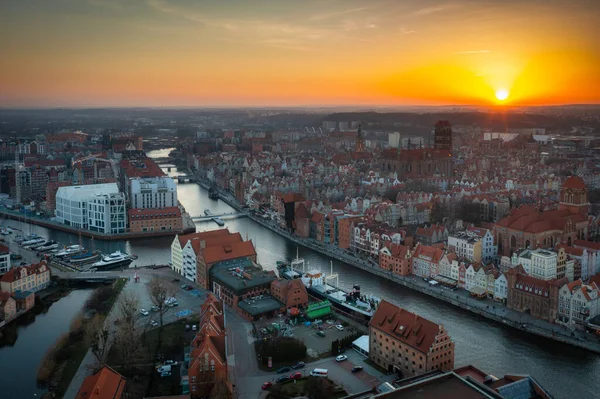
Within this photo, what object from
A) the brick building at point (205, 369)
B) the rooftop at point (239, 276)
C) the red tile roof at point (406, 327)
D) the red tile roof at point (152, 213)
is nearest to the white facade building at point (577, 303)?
the red tile roof at point (406, 327)

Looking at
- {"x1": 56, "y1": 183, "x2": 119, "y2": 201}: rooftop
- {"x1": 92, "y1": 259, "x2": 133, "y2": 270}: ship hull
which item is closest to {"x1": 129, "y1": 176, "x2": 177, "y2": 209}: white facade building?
{"x1": 56, "y1": 183, "x2": 119, "y2": 201}: rooftop

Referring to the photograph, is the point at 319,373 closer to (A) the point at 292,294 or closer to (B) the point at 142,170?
(A) the point at 292,294

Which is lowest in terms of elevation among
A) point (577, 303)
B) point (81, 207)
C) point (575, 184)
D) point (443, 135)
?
point (577, 303)

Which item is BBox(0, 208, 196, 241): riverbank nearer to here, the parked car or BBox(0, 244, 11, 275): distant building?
BBox(0, 244, 11, 275): distant building

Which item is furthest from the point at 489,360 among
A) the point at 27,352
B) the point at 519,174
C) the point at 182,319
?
the point at 519,174

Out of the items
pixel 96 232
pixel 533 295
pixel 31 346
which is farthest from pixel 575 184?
pixel 96 232

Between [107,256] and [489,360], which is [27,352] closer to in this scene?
[107,256]

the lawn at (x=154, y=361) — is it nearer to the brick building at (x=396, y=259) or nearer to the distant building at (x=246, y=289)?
the distant building at (x=246, y=289)
